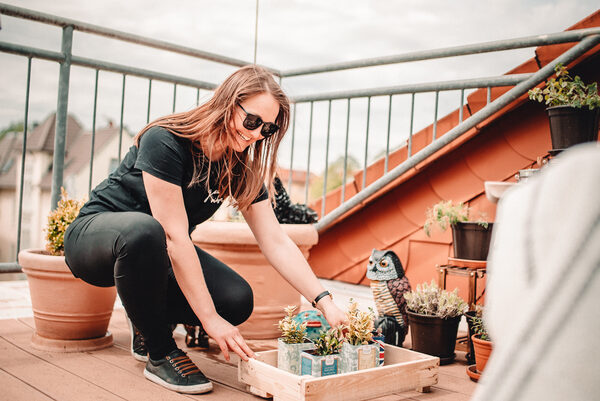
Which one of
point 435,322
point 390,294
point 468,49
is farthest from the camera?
point 468,49

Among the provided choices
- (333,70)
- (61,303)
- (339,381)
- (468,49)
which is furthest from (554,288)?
(333,70)

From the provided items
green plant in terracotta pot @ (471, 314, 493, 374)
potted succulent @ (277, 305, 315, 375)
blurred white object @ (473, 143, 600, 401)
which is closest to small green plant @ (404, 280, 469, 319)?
green plant in terracotta pot @ (471, 314, 493, 374)

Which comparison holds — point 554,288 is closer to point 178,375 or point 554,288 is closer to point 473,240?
point 178,375

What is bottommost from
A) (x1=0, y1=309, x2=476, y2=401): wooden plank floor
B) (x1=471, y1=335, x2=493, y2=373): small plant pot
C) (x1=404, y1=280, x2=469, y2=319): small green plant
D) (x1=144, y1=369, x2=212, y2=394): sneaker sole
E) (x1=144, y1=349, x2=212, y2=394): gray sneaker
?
(x1=0, y1=309, x2=476, y2=401): wooden plank floor

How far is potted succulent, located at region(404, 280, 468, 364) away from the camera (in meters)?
1.94

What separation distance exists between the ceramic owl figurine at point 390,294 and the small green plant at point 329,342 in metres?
0.55

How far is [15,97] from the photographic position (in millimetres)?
27359

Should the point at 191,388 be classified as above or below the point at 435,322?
below

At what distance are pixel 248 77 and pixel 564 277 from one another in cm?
138

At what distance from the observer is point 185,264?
1528 millimetres

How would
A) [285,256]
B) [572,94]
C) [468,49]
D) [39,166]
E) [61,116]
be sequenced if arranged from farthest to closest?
[39,166]
[468,49]
[61,116]
[572,94]
[285,256]

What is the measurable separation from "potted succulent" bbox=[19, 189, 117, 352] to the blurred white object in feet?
6.05

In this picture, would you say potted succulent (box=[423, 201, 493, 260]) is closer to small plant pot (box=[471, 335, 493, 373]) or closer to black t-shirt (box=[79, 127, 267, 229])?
small plant pot (box=[471, 335, 493, 373])

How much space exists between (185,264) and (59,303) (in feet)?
2.45
